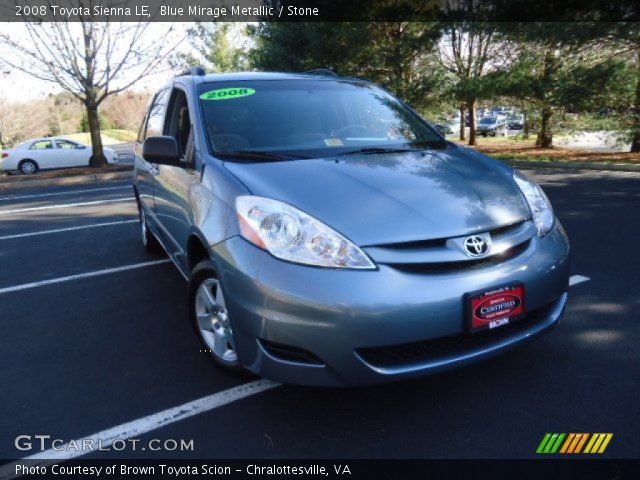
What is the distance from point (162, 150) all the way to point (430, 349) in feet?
6.38

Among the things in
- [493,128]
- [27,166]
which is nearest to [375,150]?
[27,166]

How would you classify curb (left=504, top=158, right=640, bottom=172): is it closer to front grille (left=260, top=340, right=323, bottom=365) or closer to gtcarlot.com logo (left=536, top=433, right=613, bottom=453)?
gtcarlot.com logo (left=536, top=433, right=613, bottom=453)

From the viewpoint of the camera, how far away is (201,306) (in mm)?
2805

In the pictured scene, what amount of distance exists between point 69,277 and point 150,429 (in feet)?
9.89

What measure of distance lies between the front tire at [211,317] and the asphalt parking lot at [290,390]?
0.16 m

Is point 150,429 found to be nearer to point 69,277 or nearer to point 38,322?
point 38,322

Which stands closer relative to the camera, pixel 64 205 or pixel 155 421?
pixel 155 421

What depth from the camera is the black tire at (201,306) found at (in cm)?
254

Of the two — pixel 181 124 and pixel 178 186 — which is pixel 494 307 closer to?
pixel 178 186

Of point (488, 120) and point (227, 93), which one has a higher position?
point (488, 120)

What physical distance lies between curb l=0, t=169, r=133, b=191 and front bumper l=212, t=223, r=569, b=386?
14.0m

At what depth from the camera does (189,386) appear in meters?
2.70

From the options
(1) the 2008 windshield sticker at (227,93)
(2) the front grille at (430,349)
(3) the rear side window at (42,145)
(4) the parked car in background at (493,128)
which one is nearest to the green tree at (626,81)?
(1) the 2008 windshield sticker at (227,93)

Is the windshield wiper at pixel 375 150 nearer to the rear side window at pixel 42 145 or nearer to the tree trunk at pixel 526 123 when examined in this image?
the tree trunk at pixel 526 123
